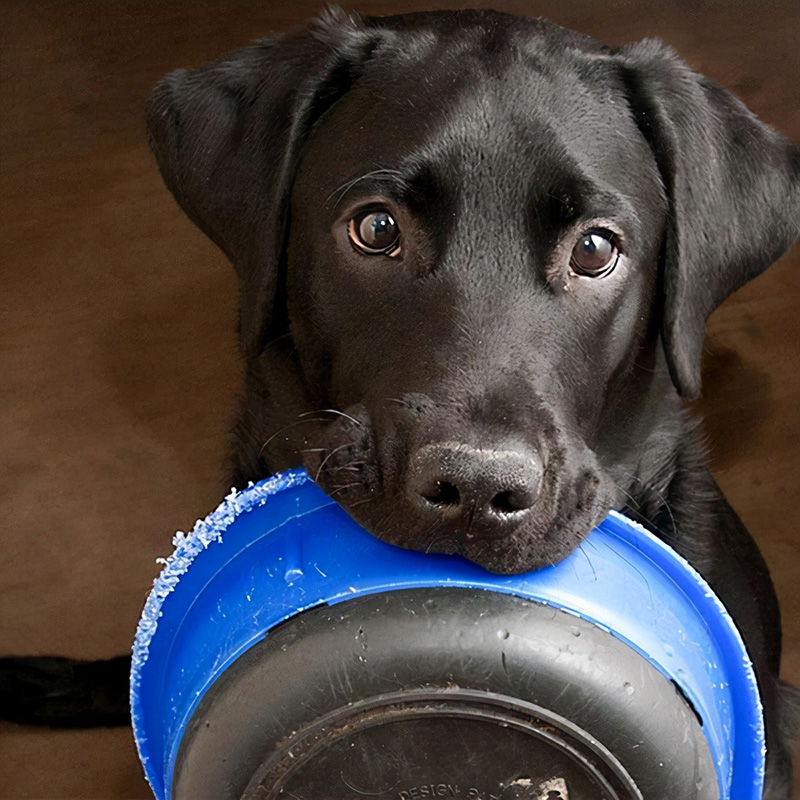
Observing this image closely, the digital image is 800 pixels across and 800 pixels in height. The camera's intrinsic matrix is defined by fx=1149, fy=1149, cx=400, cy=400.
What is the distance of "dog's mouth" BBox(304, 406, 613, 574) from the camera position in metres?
1.71

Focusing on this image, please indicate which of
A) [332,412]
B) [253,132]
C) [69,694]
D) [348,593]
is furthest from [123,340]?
[348,593]

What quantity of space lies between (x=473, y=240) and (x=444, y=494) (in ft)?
1.54

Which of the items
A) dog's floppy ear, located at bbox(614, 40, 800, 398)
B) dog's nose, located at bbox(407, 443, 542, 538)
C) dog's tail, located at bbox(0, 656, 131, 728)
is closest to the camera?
dog's nose, located at bbox(407, 443, 542, 538)

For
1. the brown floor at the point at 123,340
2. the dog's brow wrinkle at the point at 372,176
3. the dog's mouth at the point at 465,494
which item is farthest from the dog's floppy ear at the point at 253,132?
the brown floor at the point at 123,340

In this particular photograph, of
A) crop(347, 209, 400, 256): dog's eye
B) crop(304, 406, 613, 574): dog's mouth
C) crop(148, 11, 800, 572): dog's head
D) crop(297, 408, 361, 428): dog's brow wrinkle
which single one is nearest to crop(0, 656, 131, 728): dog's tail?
crop(148, 11, 800, 572): dog's head

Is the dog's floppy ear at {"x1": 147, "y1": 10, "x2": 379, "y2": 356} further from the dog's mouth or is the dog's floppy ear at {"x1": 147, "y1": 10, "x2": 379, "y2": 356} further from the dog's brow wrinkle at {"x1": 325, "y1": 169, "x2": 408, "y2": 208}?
the dog's mouth

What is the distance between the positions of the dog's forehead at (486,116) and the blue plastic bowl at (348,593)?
1.96 ft

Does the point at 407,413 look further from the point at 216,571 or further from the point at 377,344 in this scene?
the point at 216,571

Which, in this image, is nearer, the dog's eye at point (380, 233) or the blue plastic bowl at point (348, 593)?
the blue plastic bowl at point (348, 593)

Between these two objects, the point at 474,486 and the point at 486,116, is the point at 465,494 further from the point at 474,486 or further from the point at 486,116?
the point at 486,116

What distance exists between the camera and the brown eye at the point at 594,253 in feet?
6.57

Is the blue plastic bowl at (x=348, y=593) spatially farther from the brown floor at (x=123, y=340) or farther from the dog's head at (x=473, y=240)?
the brown floor at (x=123, y=340)

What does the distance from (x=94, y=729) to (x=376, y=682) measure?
1602 millimetres

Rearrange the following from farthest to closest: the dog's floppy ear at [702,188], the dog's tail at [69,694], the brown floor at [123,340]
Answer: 1. the brown floor at [123,340]
2. the dog's tail at [69,694]
3. the dog's floppy ear at [702,188]
